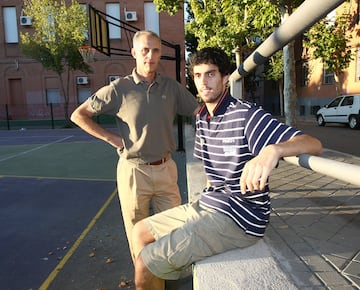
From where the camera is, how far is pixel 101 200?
609cm

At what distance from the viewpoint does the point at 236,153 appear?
2.13m

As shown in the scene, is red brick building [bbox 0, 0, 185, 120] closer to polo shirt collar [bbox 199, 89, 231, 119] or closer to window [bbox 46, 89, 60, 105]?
window [bbox 46, 89, 60, 105]

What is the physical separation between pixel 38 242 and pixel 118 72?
25212mm

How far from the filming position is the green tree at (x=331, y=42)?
52.5 feet

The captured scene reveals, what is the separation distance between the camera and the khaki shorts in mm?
2047

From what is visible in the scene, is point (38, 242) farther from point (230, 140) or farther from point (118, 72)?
point (118, 72)

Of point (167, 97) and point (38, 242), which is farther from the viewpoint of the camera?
point (38, 242)

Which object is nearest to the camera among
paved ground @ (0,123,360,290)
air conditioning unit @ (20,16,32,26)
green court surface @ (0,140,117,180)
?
paved ground @ (0,123,360,290)

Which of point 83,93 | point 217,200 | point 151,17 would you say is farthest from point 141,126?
point 83,93

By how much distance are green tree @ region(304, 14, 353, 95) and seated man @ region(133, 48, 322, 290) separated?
13.4m

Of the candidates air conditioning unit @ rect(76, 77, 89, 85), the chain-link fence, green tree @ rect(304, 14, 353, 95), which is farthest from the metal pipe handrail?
air conditioning unit @ rect(76, 77, 89, 85)

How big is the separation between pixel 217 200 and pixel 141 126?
114 centimetres

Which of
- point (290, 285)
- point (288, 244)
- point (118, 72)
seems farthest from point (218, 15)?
point (118, 72)

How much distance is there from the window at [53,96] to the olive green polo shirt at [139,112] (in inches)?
1090
